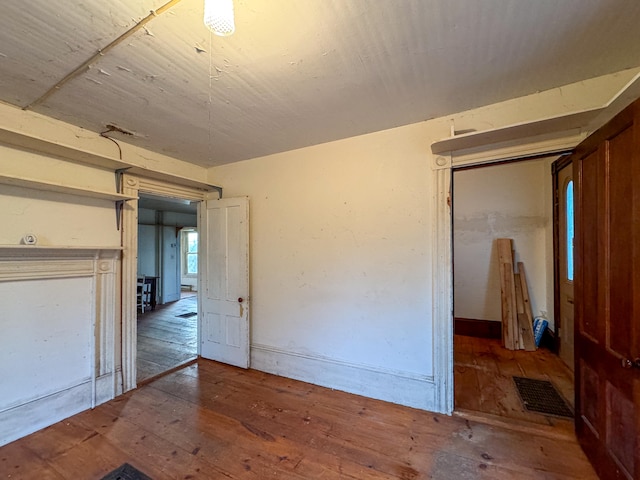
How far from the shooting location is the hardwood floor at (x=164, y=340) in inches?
134

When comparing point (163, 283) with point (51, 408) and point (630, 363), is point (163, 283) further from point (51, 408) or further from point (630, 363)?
point (630, 363)

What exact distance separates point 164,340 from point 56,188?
9.63 ft

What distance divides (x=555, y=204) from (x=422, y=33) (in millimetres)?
3445

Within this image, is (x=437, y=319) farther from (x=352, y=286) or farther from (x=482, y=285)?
(x=482, y=285)

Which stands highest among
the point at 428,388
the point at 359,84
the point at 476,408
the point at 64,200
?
the point at 359,84

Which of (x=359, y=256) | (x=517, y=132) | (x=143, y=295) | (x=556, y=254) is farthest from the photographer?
(x=143, y=295)

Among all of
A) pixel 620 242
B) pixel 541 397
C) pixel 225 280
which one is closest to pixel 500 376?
pixel 541 397

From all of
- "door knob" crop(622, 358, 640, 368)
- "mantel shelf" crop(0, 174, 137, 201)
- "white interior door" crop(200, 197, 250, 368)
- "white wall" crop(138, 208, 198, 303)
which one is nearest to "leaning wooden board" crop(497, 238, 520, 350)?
"door knob" crop(622, 358, 640, 368)

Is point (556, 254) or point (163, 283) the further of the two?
point (163, 283)

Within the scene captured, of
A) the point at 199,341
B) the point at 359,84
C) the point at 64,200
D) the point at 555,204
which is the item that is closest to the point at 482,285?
the point at 555,204

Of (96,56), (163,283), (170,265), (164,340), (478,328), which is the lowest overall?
(164,340)

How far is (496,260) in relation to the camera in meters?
4.40

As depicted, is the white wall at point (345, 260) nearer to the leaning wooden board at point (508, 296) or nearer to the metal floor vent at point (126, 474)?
the metal floor vent at point (126, 474)

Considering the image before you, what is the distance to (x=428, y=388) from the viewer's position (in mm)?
2436
